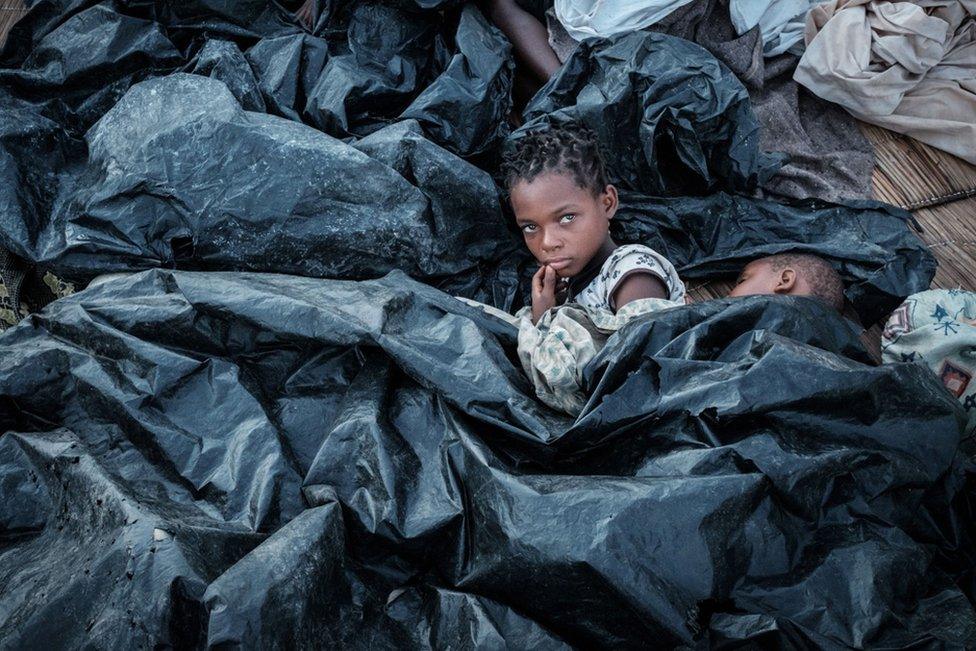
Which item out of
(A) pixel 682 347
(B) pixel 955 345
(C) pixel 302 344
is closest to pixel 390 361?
(C) pixel 302 344

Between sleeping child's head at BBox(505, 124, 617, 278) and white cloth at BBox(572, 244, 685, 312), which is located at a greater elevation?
sleeping child's head at BBox(505, 124, 617, 278)

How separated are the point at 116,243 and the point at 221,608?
1237 millimetres

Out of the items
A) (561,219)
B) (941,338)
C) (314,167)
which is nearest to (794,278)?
(941,338)

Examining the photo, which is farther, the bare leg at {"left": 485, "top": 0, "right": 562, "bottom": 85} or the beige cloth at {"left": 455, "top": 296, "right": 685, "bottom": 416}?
the bare leg at {"left": 485, "top": 0, "right": 562, "bottom": 85}

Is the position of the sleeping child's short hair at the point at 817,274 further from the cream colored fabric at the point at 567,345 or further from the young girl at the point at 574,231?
the cream colored fabric at the point at 567,345

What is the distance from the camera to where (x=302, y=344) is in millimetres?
1899

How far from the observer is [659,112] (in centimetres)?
256

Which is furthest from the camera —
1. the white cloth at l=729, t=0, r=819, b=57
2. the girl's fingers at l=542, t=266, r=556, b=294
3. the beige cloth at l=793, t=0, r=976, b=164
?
the white cloth at l=729, t=0, r=819, b=57

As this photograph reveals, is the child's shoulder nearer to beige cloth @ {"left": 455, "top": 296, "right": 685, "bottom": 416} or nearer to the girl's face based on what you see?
the girl's face

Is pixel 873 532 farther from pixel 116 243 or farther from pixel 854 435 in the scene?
pixel 116 243

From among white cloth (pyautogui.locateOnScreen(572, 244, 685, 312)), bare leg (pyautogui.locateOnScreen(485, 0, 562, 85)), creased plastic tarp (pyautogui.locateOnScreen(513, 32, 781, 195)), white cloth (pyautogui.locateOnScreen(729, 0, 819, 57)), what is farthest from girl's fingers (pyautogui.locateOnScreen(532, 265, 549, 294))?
white cloth (pyautogui.locateOnScreen(729, 0, 819, 57))

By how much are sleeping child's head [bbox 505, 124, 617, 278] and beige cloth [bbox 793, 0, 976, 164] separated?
0.88m

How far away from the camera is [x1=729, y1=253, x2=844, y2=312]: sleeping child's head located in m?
2.39

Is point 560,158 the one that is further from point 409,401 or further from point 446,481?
point 446,481
